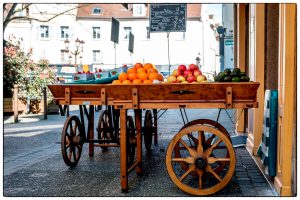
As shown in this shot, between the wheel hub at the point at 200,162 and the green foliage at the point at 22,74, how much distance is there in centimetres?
1169

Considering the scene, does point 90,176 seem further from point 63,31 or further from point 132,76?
point 63,31

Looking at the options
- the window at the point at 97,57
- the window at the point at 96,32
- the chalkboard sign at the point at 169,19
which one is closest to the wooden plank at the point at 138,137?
the chalkboard sign at the point at 169,19

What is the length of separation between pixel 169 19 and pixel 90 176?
7125mm

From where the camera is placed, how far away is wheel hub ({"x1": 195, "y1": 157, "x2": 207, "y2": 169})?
4.41 m

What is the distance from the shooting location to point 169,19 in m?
11.7

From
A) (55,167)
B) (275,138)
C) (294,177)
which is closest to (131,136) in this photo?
Answer: (55,167)

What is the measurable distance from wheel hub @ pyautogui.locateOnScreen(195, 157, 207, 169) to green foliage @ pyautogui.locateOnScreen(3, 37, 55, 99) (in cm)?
1169

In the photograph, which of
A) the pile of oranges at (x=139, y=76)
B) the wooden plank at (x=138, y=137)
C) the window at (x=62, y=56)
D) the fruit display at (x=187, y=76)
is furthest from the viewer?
the window at (x=62, y=56)

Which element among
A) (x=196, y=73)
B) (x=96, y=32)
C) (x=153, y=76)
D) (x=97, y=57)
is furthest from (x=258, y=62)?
(x=96, y=32)

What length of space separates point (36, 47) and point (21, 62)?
3520 centimetres

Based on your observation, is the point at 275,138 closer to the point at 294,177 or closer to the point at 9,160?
the point at 294,177

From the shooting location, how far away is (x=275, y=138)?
15.2 feet

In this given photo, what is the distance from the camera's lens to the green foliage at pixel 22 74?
603 inches

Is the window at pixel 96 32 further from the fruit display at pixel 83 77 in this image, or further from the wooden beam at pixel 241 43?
the fruit display at pixel 83 77
